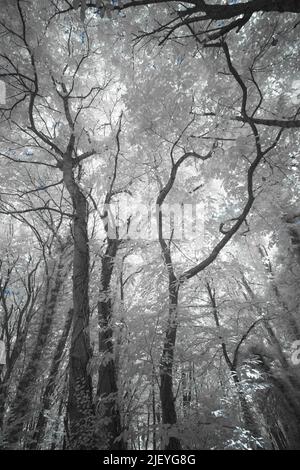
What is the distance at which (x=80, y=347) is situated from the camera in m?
4.13

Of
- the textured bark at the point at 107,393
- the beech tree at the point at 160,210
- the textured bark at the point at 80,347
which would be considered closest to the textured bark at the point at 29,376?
the beech tree at the point at 160,210

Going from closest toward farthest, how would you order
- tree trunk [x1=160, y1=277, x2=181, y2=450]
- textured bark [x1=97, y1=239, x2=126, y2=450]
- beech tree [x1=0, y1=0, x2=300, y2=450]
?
textured bark [x1=97, y1=239, x2=126, y2=450] < beech tree [x1=0, y1=0, x2=300, y2=450] < tree trunk [x1=160, y1=277, x2=181, y2=450]

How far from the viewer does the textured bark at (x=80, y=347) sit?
326cm

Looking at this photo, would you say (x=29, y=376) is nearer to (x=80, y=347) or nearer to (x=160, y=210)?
(x=80, y=347)

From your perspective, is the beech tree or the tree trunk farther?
the tree trunk

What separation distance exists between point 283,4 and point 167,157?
153 inches

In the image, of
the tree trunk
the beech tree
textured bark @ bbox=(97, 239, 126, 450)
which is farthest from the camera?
the tree trunk

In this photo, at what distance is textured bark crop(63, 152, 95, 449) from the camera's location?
10.7 feet

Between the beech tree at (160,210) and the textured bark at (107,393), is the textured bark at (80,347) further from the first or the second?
the textured bark at (107,393)

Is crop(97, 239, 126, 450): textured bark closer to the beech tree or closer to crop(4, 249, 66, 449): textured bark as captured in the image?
the beech tree

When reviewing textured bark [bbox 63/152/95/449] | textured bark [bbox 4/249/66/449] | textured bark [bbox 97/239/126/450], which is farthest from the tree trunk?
textured bark [bbox 4/249/66/449]

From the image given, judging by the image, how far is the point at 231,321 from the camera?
5805 mm
